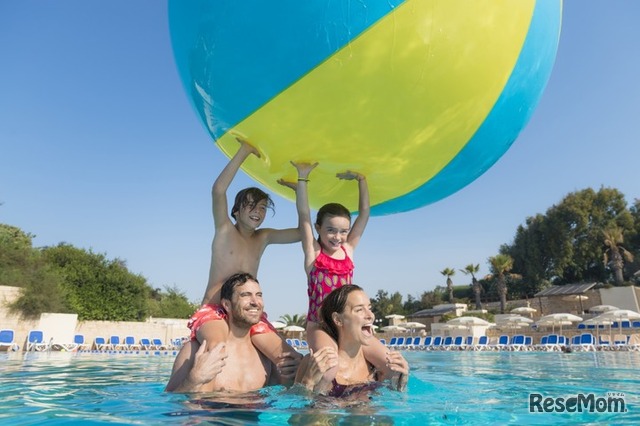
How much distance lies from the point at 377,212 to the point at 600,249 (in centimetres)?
3921

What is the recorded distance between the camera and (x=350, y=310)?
2.71 meters

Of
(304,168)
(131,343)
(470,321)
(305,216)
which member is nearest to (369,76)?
(304,168)

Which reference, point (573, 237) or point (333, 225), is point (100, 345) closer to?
point (333, 225)

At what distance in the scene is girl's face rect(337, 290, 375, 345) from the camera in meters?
2.70

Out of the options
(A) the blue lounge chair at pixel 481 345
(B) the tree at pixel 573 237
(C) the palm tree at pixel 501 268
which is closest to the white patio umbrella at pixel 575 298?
(C) the palm tree at pixel 501 268

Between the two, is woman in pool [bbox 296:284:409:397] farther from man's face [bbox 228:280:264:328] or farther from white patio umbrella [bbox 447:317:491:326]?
white patio umbrella [bbox 447:317:491:326]

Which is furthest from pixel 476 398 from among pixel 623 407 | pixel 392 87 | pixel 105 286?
pixel 105 286

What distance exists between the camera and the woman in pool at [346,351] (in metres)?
2.51

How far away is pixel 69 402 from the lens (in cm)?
288

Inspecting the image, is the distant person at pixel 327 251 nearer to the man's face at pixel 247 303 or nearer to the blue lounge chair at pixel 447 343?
the man's face at pixel 247 303

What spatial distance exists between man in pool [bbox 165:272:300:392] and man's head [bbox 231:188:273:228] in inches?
16.4

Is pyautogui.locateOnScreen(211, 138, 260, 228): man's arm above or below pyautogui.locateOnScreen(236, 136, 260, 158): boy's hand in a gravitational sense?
below

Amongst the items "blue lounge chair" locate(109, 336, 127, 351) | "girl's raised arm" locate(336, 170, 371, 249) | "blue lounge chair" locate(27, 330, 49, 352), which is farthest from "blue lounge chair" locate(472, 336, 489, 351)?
"girl's raised arm" locate(336, 170, 371, 249)

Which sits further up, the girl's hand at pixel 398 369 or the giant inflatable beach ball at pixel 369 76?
the giant inflatable beach ball at pixel 369 76
